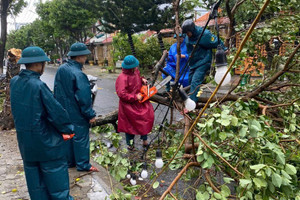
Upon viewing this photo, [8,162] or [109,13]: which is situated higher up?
[109,13]

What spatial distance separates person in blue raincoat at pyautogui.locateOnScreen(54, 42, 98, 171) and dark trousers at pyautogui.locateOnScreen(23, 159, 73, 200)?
0.97m

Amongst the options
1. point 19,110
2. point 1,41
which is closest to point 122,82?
point 19,110

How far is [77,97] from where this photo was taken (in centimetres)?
375

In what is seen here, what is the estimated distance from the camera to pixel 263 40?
4.25 meters

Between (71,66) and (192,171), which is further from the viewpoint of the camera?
(71,66)

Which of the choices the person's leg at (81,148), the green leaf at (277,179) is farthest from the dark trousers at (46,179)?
the green leaf at (277,179)

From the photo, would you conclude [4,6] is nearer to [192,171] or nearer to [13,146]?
[13,146]

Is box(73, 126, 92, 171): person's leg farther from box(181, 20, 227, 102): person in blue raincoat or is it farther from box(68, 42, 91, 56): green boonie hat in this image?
box(181, 20, 227, 102): person in blue raincoat

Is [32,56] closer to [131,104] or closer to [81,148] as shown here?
[81,148]

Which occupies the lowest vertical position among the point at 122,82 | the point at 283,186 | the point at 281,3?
the point at 283,186

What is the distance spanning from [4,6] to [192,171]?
39.3 ft

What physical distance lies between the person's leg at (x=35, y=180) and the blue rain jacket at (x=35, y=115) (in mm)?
93

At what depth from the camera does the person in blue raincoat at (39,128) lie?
268 centimetres

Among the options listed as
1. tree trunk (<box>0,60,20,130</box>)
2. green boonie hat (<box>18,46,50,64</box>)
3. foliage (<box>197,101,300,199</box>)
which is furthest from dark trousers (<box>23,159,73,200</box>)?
tree trunk (<box>0,60,20,130</box>)
